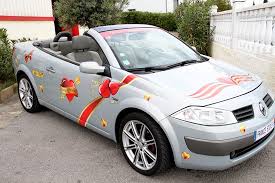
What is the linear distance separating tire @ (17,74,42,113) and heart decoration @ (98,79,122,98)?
6.33 ft

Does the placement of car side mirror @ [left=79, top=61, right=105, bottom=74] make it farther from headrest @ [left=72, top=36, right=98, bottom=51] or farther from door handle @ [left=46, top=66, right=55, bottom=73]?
door handle @ [left=46, top=66, right=55, bottom=73]

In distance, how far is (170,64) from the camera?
3.88 m

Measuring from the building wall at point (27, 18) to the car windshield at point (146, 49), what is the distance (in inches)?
262

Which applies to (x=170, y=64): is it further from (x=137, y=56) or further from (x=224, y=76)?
(x=224, y=76)

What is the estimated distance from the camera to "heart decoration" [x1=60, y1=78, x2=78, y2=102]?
419 centimetres

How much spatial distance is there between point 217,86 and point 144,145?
3.15 ft

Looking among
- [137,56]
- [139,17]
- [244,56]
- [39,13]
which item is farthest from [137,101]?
[139,17]

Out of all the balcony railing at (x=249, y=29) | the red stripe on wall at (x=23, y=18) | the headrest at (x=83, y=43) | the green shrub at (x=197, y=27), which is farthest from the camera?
the red stripe on wall at (x=23, y=18)

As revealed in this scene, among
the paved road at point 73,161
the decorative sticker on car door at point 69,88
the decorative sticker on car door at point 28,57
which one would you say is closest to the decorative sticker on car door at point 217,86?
the paved road at point 73,161

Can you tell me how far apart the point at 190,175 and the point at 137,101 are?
956 mm

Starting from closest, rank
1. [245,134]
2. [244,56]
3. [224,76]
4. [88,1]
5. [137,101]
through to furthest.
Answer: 1. [245,134]
2. [137,101]
3. [224,76]
4. [244,56]
5. [88,1]

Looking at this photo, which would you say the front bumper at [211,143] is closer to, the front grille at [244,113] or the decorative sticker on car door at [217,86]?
the front grille at [244,113]

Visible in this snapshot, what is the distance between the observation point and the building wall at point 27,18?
9734mm

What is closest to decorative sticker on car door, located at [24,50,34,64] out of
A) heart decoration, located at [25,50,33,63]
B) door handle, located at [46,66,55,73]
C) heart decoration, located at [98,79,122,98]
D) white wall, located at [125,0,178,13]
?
heart decoration, located at [25,50,33,63]
